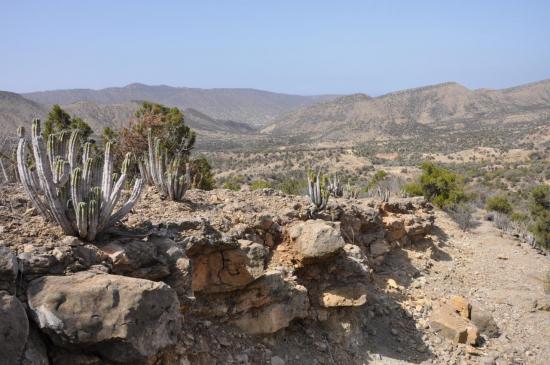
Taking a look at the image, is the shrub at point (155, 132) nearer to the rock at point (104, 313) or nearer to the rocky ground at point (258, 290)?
the rocky ground at point (258, 290)

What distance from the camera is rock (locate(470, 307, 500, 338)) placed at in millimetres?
8531

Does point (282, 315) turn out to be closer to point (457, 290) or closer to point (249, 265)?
point (249, 265)

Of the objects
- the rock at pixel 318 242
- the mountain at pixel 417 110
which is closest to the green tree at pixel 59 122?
the rock at pixel 318 242

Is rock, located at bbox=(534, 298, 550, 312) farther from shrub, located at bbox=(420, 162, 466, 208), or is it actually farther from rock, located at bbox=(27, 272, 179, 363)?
rock, located at bbox=(27, 272, 179, 363)

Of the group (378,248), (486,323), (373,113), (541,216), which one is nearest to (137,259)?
(378,248)

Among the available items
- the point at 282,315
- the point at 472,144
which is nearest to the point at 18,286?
the point at 282,315

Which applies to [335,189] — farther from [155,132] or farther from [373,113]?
[373,113]

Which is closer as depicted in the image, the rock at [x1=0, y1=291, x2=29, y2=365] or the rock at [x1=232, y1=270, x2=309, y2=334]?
the rock at [x1=0, y1=291, x2=29, y2=365]

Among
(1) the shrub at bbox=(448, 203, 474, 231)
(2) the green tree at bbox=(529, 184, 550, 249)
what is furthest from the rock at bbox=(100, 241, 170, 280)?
(2) the green tree at bbox=(529, 184, 550, 249)

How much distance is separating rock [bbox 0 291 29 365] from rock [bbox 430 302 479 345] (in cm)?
706

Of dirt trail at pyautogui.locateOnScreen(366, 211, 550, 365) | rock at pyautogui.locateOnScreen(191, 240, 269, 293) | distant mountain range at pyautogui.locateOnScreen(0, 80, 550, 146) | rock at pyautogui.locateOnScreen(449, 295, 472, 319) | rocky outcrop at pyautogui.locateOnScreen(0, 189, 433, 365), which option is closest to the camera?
rocky outcrop at pyautogui.locateOnScreen(0, 189, 433, 365)

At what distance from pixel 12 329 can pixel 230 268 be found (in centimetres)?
299

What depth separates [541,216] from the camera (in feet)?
53.0

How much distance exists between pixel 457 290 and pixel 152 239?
307 inches
